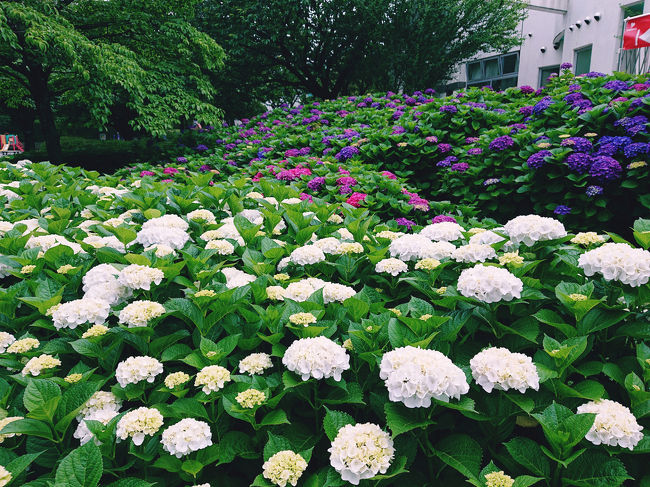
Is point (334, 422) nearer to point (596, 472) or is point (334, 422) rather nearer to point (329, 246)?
point (596, 472)

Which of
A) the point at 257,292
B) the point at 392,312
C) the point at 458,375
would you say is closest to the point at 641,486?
the point at 458,375

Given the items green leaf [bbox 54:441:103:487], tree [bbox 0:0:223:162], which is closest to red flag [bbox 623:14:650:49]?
tree [bbox 0:0:223:162]

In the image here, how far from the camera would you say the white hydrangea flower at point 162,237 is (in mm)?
2297

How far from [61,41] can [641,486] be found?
10.3m

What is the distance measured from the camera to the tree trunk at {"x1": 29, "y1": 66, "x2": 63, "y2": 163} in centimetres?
1120

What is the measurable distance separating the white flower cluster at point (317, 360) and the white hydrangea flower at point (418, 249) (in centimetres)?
87

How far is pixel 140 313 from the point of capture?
1.57m

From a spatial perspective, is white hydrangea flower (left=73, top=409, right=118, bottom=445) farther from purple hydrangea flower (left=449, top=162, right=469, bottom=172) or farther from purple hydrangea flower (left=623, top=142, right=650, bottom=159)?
purple hydrangea flower (left=449, top=162, right=469, bottom=172)

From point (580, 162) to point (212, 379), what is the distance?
4.62 m

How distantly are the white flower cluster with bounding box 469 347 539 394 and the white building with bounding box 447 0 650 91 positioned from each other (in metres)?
15.6

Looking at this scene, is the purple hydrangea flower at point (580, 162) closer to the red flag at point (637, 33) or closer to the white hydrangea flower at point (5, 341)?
the white hydrangea flower at point (5, 341)

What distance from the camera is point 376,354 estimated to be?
145 cm

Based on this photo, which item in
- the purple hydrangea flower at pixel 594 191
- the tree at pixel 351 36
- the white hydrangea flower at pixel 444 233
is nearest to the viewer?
the white hydrangea flower at pixel 444 233

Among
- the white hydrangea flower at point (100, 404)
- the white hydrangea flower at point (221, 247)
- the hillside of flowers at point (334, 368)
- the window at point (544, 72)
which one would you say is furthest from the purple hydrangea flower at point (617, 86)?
the window at point (544, 72)
